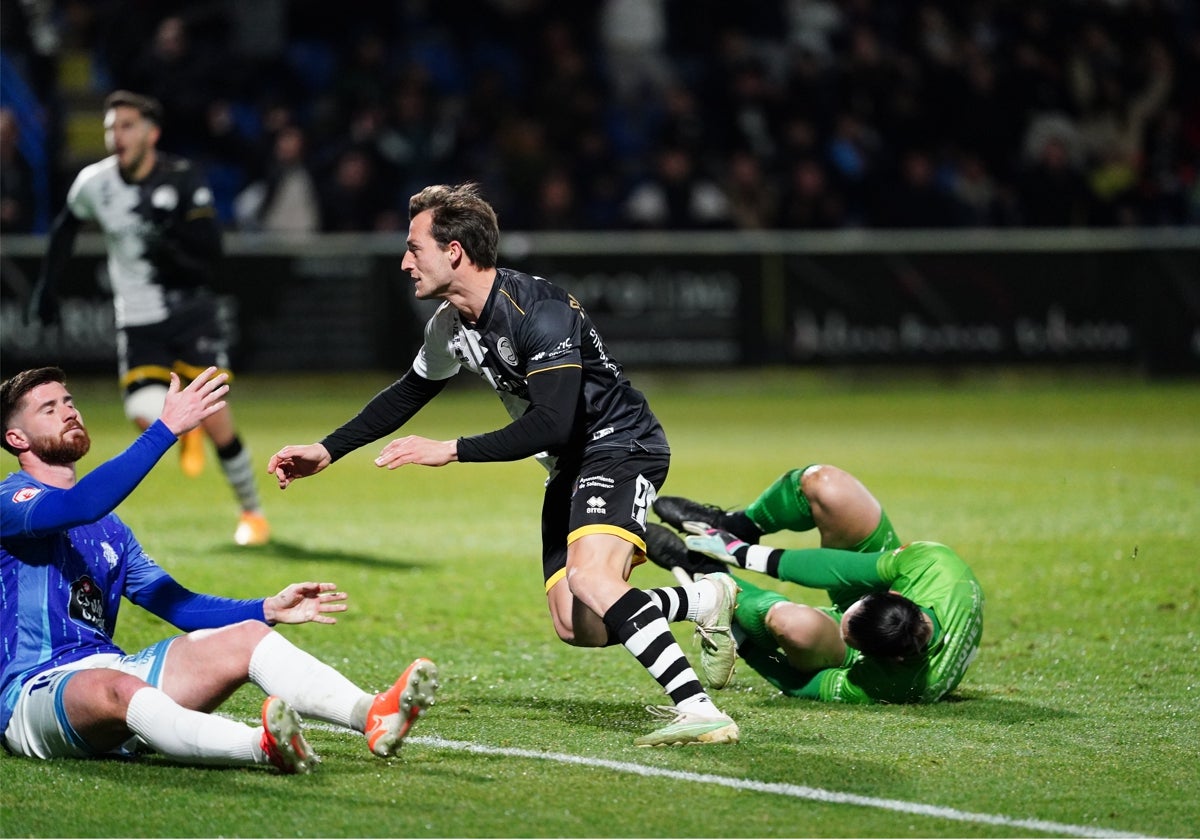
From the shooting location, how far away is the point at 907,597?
639 centimetres

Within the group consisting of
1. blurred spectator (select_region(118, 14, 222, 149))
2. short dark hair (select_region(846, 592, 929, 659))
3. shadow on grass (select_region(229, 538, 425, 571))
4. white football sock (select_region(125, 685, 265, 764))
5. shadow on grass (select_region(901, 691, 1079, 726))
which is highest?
blurred spectator (select_region(118, 14, 222, 149))

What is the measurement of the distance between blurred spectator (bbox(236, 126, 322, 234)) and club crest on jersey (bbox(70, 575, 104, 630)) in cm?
1433

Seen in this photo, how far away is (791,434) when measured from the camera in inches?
636

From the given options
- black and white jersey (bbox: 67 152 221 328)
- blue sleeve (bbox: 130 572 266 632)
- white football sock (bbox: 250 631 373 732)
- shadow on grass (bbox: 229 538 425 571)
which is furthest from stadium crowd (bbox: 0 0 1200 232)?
white football sock (bbox: 250 631 373 732)

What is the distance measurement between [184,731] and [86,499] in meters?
0.77

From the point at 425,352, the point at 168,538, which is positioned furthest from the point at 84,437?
the point at 168,538

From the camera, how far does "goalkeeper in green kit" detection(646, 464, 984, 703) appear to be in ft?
20.3

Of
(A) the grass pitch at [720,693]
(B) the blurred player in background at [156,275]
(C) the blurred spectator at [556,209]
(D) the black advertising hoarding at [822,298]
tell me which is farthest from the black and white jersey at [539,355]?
(C) the blurred spectator at [556,209]

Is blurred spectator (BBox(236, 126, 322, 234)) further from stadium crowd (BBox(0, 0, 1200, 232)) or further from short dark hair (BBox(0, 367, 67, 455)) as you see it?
short dark hair (BBox(0, 367, 67, 455))

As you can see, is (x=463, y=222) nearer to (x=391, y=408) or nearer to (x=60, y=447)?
(x=391, y=408)

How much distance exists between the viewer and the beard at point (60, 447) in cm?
538

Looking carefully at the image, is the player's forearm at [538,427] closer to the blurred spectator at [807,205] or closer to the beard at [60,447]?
the beard at [60,447]

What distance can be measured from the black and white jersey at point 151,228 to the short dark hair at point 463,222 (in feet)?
15.3

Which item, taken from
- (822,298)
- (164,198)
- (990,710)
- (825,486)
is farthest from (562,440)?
(822,298)
